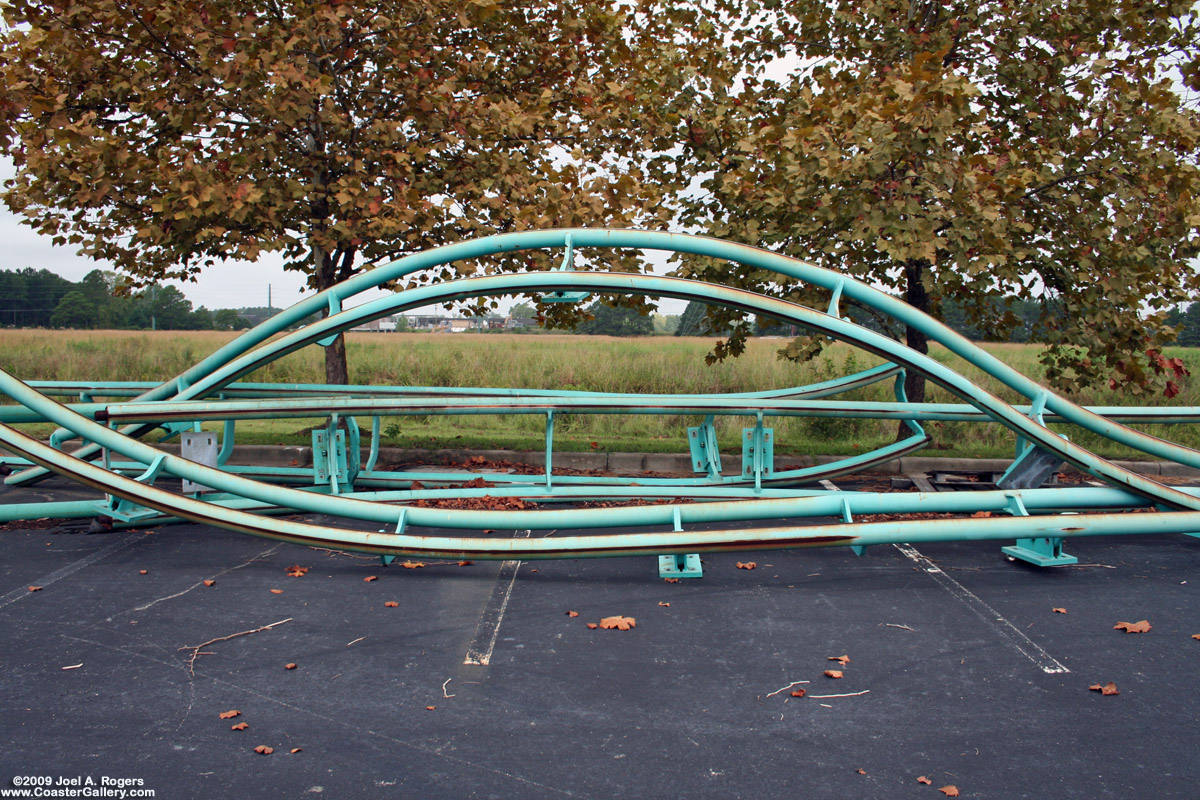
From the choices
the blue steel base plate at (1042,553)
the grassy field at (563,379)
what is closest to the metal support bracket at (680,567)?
the blue steel base plate at (1042,553)

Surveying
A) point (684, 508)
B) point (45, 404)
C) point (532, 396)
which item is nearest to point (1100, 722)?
point (684, 508)

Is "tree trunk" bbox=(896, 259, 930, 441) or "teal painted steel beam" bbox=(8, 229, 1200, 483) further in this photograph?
"tree trunk" bbox=(896, 259, 930, 441)

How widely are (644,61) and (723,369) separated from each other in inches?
302

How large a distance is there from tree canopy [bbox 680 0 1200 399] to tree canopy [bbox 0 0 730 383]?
1233 millimetres

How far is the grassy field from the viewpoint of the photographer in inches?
424

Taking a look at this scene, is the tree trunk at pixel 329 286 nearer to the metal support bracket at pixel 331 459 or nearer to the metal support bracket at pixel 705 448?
the metal support bracket at pixel 331 459

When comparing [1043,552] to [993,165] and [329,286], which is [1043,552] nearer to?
[993,165]

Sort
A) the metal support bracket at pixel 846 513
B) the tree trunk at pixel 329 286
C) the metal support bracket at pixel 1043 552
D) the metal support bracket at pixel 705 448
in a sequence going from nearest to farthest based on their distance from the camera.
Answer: the metal support bracket at pixel 846 513 → the metal support bracket at pixel 1043 552 → the metal support bracket at pixel 705 448 → the tree trunk at pixel 329 286

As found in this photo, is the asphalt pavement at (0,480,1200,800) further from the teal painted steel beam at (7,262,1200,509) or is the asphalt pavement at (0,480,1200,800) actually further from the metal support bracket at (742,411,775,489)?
the metal support bracket at (742,411,775,489)

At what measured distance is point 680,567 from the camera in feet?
17.7

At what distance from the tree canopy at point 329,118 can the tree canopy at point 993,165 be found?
123 centimetres

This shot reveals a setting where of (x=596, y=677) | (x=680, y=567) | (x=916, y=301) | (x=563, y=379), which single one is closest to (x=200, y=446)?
(x=680, y=567)

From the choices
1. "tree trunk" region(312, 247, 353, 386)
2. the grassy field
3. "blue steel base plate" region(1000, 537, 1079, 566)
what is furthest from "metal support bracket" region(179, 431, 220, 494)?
"blue steel base plate" region(1000, 537, 1079, 566)

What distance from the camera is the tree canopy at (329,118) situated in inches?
316
